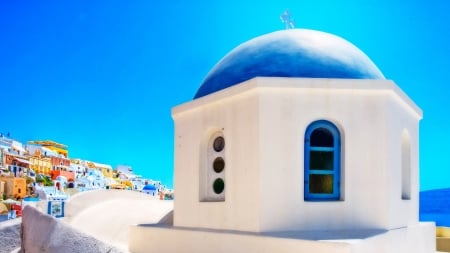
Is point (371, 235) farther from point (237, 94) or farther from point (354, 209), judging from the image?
point (237, 94)

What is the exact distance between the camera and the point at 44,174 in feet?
191

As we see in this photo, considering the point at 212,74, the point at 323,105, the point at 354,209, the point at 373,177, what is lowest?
the point at 354,209

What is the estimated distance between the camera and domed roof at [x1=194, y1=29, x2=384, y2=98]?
19.9ft

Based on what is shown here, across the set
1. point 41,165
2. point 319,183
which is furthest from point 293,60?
point 41,165

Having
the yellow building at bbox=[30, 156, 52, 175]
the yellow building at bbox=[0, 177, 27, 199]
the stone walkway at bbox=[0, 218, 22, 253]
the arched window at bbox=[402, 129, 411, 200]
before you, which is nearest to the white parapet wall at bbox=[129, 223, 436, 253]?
the arched window at bbox=[402, 129, 411, 200]

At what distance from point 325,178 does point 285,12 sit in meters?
3.34

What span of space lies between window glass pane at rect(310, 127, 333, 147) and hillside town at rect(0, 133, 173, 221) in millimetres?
35243

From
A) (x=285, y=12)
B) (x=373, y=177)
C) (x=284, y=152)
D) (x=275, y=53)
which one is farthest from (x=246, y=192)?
(x=285, y=12)

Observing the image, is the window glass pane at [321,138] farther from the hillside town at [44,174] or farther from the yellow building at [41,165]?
the yellow building at [41,165]

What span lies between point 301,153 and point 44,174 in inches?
2293

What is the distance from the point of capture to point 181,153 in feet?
22.7

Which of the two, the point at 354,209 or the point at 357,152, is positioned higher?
the point at 357,152

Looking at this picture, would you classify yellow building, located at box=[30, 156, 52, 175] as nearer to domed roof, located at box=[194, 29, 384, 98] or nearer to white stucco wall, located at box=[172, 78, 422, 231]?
domed roof, located at box=[194, 29, 384, 98]

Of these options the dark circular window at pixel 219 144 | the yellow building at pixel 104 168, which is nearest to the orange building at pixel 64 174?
the yellow building at pixel 104 168
